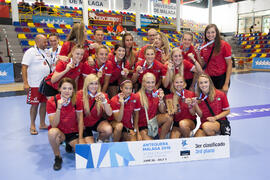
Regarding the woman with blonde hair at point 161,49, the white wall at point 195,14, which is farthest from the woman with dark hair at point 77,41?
the white wall at point 195,14

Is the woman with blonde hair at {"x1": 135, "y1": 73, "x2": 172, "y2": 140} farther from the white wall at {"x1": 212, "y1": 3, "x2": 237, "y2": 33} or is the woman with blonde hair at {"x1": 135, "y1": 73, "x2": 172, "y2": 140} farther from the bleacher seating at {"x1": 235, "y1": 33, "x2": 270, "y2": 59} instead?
the white wall at {"x1": 212, "y1": 3, "x2": 237, "y2": 33}

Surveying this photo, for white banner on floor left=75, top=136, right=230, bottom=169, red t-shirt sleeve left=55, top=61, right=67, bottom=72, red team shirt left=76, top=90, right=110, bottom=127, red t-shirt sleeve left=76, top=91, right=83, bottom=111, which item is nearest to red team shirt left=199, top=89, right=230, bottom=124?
white banner on floor left=75, top=136, right=230, bottom=169

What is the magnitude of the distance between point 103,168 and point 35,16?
1224 cm

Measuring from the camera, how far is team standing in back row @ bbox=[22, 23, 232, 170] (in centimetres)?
275

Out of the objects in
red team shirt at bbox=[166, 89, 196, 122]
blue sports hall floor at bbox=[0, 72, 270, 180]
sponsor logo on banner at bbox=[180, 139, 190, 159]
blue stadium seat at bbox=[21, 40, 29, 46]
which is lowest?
blue sports hall floor at bbox=[0, 72, 270, 180]

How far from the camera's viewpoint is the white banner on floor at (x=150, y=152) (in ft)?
8.21

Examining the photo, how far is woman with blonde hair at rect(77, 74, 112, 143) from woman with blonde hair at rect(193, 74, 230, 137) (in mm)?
1141

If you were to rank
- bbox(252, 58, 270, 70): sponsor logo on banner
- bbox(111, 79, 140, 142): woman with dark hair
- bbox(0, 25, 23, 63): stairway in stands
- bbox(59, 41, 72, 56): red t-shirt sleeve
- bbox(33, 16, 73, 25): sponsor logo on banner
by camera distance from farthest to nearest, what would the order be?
bbox(252, 58, 270, 70): sponsor logo on banner → bbox(33, 16, 73, 25): sponsor logo on banner → bbox(0, 25, 23, 63): stairway in stands → bbox(59, 41, 72, 56): red t-shirt sleeve → bbox(111, 79, 140, 142): woman with dark hair

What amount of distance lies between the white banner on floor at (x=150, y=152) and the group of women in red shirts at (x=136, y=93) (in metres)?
0.25

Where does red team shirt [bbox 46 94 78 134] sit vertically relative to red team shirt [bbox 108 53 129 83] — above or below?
below

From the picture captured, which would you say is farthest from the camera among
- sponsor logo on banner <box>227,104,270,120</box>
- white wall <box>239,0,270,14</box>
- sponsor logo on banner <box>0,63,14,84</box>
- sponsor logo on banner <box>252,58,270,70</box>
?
white wall <box>239,0,270,14</box>

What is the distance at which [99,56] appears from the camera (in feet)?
10.4

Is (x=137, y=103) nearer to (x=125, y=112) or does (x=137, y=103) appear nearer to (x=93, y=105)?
(x=125, y=112)

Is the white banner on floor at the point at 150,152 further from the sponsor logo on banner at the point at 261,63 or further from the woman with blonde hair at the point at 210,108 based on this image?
the sponsor logo on banner at the point at 261,63
